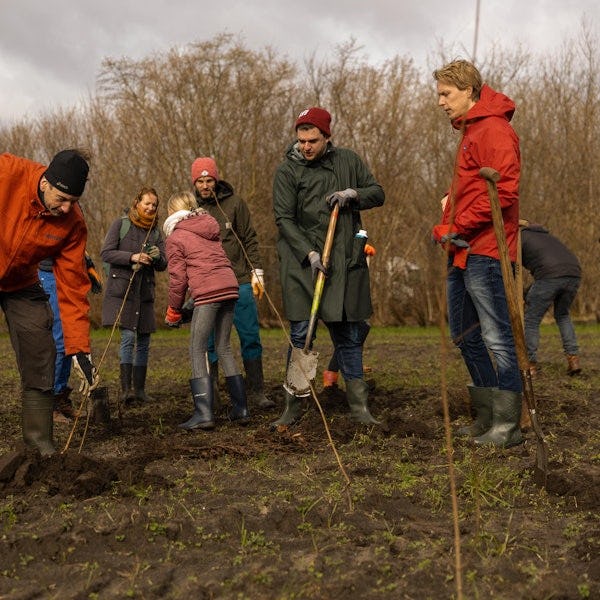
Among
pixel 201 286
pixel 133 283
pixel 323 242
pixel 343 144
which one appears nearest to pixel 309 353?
pixel 323 242

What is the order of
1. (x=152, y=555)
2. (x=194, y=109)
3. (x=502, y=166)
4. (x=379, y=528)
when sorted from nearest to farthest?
1. (x=152, y=555)
2. (x=379, y=528)
3. (x=502, y=166)
4. (x=194, y=109)

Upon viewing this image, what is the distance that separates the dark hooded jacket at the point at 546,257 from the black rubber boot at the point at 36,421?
5.36 metres

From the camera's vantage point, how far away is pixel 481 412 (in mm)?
5465

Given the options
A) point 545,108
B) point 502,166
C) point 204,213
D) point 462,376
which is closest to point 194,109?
point 545,108

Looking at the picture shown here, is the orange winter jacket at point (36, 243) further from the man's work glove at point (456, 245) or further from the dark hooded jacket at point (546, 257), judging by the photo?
the dark hooded jacket at point (546, 257)

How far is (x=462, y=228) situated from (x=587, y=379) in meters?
4.20

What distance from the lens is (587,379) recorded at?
8.66 m

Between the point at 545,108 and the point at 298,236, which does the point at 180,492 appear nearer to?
the point at 298,236

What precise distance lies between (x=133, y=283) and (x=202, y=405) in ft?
6.19

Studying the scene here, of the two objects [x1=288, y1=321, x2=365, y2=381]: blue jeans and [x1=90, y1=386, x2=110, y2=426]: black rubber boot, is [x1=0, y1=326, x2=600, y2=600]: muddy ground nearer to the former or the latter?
[x1=90, y1=386, x2=110, y2=426]: black rubber boot

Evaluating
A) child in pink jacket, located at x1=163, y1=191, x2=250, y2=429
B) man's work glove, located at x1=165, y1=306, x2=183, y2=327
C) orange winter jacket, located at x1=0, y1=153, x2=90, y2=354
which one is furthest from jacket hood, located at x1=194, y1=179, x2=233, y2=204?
orange winter jacket, located at x1=0, y1=153, x2=90, y2=354

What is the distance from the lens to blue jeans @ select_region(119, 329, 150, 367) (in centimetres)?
745

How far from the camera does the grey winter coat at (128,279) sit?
7.42 meters

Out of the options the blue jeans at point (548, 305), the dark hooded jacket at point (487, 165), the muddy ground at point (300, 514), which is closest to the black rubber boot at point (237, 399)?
the muddy ground at point (300, 514)
